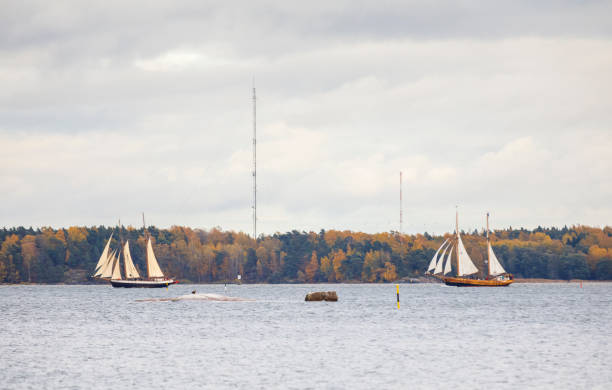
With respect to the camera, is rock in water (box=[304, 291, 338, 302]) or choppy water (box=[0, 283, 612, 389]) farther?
rock in water (box=[304, 291, 338, 302])

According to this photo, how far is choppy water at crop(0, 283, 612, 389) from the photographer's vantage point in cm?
5166

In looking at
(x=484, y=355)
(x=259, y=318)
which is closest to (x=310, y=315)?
(x=259, y=318)

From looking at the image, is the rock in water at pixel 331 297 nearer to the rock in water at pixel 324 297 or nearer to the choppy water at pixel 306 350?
the rock in water at pixel 324 297

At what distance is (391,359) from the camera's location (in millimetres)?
61656

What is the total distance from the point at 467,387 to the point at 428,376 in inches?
195

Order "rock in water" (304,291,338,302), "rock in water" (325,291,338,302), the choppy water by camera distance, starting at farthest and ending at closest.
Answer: "rock in water" (304,291,338,302) → "rock in water" (325,291,338,302) → the choppy water

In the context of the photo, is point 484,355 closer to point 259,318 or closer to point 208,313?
point 259,318

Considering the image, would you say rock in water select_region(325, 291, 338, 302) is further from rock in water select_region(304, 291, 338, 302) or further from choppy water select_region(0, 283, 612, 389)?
choppy water select_region(0, 283, 612, 389)

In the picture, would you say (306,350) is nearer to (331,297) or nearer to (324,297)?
(331,297)

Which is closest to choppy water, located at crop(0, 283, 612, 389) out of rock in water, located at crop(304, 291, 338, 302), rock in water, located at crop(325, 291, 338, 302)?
rock in water, located at crop(325, 291, 338, 302)

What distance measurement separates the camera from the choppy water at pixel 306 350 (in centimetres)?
5166

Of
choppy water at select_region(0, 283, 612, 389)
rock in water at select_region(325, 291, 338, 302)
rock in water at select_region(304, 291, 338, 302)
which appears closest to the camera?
choppy water at select_region(0, 283, 612, 389)

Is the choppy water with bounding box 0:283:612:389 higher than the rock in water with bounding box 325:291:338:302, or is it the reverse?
the rock in water with bounding box 325:291:338:302

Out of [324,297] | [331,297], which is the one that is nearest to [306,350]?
[331,297]
